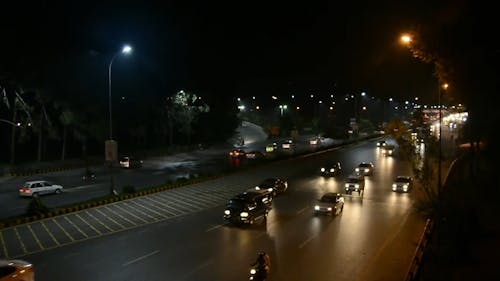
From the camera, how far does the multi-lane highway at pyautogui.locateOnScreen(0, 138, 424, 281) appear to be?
17.7 m

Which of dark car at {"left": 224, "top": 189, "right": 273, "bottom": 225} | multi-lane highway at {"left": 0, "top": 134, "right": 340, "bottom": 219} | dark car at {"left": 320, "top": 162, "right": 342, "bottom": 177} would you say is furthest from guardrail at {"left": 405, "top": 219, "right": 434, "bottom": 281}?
dark car at {"left": 320, "top": 162, "right": 342, "bottom": 177}

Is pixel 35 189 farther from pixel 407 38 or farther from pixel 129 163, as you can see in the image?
pixel 407 38

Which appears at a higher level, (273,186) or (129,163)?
(129,163)

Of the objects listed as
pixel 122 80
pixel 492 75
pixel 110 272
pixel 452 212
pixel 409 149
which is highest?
pixel 122 80

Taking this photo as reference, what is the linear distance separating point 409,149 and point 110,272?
2074 centimetres

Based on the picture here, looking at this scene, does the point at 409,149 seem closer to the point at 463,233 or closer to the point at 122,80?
the point at 463,233

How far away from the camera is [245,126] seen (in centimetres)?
10994

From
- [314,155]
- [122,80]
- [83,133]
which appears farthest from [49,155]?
[314,155]

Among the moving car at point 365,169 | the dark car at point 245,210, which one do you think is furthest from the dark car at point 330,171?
the dark car at point 245,210

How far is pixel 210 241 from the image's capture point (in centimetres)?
2189

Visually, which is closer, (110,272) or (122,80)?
(110,272)

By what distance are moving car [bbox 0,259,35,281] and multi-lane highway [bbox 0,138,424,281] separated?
2281mm

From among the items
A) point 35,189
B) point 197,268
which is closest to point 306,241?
point 197,268

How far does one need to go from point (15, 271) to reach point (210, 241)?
29.8ft
